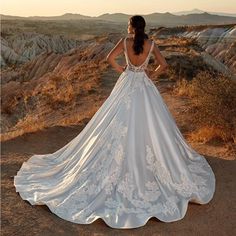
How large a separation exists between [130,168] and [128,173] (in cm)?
6

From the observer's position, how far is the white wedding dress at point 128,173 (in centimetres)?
514

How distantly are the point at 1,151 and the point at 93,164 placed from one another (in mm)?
3016

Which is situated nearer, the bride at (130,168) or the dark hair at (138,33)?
the bride at (130,168)

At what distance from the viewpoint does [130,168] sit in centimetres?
536

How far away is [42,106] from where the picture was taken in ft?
48.9

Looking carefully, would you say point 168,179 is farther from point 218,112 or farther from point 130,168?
point 218,112

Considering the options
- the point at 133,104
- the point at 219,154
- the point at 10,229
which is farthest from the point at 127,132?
the point at 219,154

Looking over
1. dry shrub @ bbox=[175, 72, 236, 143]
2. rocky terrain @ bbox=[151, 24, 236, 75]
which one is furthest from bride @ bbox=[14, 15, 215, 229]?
rocky terrain @ bbox=[151, 24, 236, 75]

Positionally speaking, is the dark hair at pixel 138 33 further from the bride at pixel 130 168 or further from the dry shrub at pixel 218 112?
the dry shrub at pixel 218 112

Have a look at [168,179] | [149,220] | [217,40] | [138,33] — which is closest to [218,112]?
[168,179]

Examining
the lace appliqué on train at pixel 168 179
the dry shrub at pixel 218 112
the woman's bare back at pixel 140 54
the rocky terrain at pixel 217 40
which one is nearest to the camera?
the lace appliqué on train at pixel 168 179

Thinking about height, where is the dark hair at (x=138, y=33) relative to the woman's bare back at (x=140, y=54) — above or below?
above

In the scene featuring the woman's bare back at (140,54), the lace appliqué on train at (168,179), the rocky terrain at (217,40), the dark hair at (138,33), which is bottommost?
the rocky terrain at (217,40)

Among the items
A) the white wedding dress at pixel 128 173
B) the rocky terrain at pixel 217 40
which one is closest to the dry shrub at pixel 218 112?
the white wedding dress at pixel 128 173
